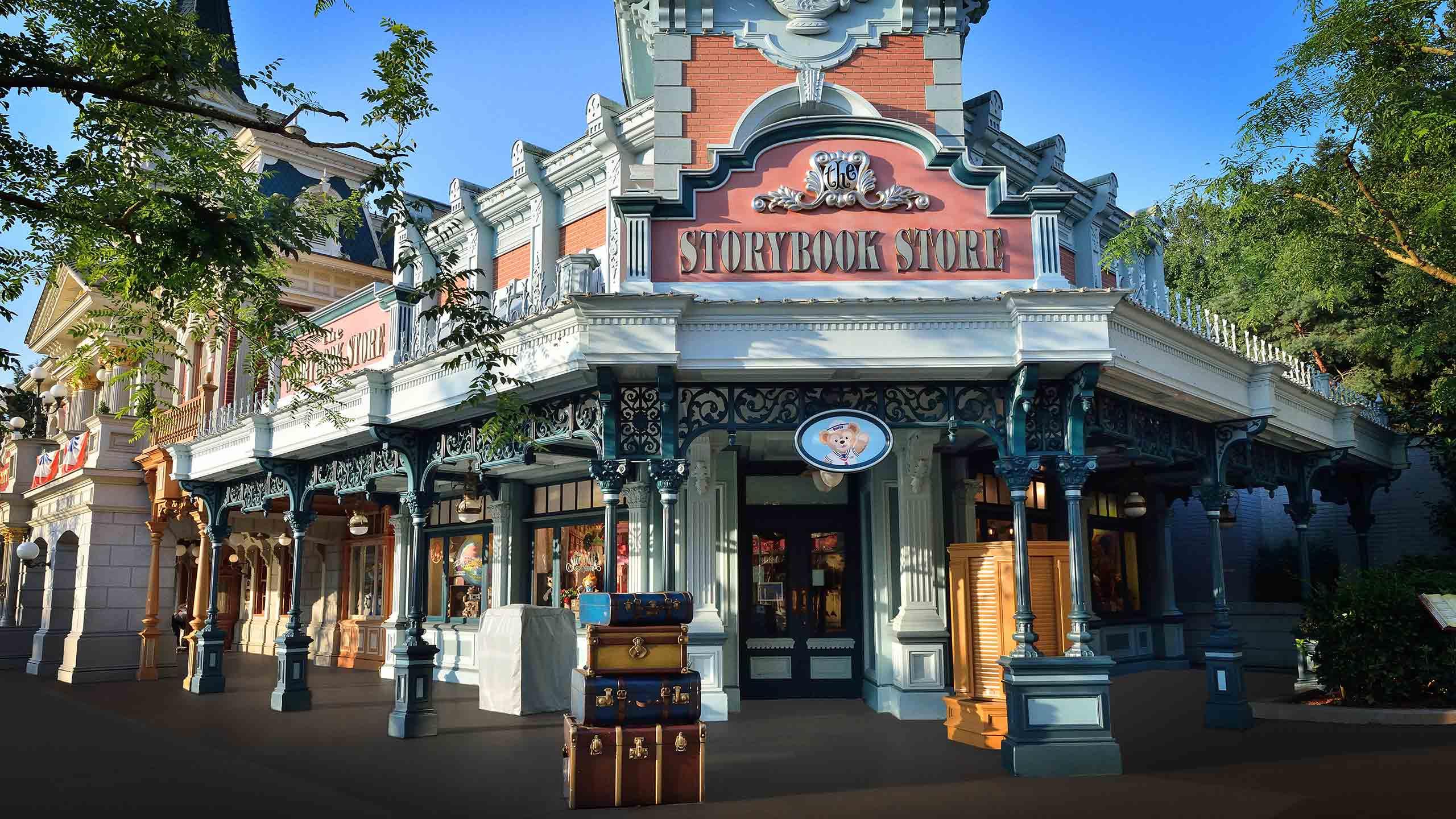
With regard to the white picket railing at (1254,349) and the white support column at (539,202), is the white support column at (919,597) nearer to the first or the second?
the white picket railing at (1254,349)

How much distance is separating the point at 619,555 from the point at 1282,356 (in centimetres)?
990

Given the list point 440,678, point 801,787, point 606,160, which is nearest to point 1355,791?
point 801,787

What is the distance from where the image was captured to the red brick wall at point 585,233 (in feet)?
47.9

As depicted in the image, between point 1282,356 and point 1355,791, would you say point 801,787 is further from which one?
point 1282,356

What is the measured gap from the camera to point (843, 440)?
9438 mm

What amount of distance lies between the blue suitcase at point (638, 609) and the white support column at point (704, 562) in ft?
15.2

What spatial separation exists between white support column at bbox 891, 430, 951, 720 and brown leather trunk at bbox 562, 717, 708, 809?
5.06 metres

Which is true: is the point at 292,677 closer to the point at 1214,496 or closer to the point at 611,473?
the point at 611,473

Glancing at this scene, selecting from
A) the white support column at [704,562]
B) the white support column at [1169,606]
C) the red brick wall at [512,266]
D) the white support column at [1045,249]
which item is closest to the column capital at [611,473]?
the white support column at [704,562]

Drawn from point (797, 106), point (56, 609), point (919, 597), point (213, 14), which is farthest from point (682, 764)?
point (213, 14)

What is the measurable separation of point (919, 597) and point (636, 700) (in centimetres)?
587

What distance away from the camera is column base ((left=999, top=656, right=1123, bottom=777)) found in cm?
891

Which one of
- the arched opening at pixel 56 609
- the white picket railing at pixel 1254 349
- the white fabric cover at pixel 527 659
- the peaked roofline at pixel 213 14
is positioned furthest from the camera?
the peaked roofline at pixel 213 14

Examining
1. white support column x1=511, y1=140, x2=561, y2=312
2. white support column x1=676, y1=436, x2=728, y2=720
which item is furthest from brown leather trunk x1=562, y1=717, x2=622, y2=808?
white support column x1=511, y1=140, x2=561, y2=312
